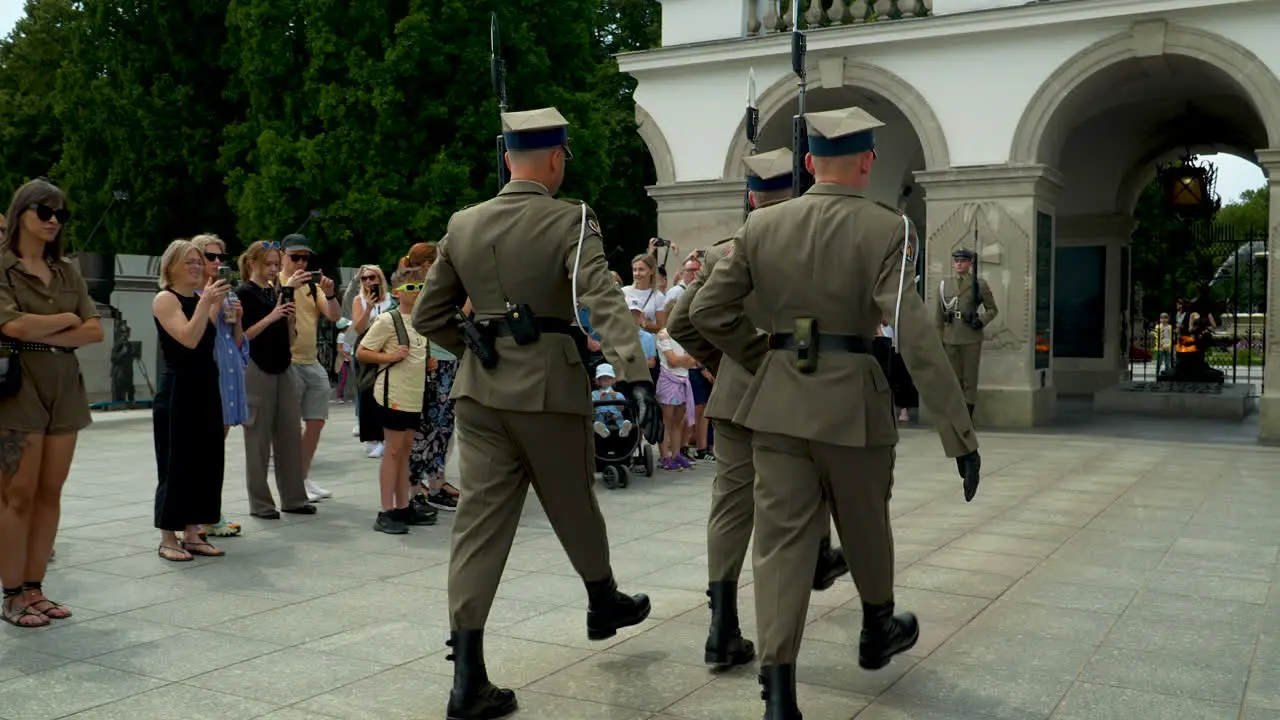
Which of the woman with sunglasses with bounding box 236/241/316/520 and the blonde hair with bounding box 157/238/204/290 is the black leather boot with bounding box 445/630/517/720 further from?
the woman with sunglasses with bounding box 236/241/316/520

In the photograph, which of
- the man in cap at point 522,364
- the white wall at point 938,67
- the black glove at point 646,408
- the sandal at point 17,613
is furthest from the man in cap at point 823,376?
the white wall at point 938,67

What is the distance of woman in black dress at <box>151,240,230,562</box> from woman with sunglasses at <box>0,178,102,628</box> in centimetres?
105

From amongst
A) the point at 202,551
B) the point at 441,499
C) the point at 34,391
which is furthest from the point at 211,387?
the point at 441,499

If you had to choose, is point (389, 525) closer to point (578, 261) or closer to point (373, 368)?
point (373, 368)

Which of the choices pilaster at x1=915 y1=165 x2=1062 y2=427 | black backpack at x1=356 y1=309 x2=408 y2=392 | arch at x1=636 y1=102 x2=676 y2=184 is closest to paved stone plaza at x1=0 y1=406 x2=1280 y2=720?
black backpack at x1=356 y1=309 x2=408 y2=392

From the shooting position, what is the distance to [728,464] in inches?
204

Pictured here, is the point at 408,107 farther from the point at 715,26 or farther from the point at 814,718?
the point at 814,718

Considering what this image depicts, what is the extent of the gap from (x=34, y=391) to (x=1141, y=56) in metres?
13.1

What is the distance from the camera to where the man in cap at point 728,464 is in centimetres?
493

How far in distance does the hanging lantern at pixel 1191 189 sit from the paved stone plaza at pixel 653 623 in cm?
1076

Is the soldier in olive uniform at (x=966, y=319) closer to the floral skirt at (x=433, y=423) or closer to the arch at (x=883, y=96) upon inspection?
the arch at (x=883, y=96)

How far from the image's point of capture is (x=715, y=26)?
1769 centimetres

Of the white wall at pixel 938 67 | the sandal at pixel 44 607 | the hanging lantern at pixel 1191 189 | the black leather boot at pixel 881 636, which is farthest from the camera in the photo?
the hanging lantern at pixel 1191 189

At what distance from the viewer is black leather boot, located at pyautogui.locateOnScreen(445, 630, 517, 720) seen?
14.0 ft
